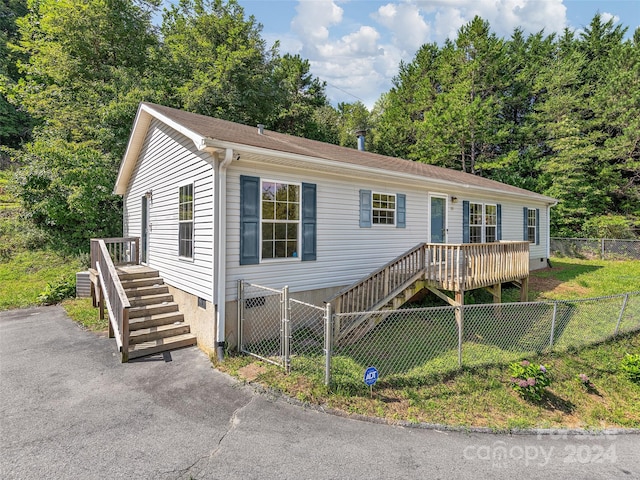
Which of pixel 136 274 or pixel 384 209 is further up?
pixel 384 209

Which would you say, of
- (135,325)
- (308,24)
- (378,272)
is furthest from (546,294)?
(308,24)

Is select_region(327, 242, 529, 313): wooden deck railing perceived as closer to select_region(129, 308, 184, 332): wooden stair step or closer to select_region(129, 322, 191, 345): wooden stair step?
select_region(129, 322, 191, 345): wooden stair step

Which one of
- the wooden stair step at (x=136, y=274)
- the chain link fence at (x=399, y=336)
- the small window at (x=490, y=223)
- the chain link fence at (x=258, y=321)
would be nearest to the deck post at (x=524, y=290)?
the chain link fence at (x=399, y=336)

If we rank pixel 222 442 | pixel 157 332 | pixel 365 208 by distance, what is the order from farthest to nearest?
1. pixel 365 208
2. pixel 157 332
3. pixel 222 442

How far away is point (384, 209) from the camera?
27.0 feet

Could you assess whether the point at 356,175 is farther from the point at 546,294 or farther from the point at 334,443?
the point at 546,294

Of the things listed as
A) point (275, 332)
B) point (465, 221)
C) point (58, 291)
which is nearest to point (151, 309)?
point (275, 332)

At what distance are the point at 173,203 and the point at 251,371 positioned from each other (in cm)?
436

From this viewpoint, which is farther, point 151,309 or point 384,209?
point 384,209

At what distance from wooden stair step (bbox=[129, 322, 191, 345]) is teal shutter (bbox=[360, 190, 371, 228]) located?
4.50 metres

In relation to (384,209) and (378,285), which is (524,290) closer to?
(384,209)

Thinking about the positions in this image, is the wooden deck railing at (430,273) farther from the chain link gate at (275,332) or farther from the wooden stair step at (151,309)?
the wooden stair step at (151,309)

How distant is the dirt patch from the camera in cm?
472

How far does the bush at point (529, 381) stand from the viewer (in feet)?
14.8
